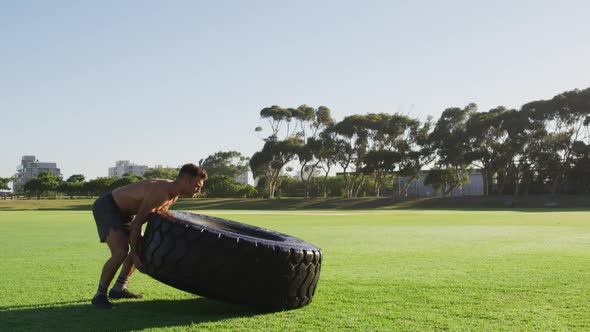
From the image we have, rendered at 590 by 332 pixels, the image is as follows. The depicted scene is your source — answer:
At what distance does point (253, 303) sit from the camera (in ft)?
21.8

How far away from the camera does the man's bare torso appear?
7273 millimetres

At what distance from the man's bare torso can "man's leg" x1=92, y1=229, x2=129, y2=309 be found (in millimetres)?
372

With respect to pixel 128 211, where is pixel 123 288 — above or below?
below

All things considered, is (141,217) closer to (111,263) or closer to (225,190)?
(111,263)

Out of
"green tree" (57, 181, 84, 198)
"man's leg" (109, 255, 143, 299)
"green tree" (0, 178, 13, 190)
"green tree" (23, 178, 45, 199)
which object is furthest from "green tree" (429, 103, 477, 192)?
"green tree" (0, 178, 13, 190)

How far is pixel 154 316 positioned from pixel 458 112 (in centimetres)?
8594

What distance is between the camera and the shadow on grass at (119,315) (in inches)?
238

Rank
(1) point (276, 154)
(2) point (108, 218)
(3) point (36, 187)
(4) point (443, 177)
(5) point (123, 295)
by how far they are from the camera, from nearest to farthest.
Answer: (2) point (108, 218) → (5) point (123, 295) → (4) point (443, 177) → (1) point (276, 154) → (3) point (36, 187)

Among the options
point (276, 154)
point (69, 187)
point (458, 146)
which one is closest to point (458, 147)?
point (458, 146)

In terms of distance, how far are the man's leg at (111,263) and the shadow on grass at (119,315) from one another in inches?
5.7

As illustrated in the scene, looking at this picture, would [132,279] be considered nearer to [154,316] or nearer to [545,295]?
[154,316]

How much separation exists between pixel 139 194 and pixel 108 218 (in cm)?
47

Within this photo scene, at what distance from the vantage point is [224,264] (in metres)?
6.51

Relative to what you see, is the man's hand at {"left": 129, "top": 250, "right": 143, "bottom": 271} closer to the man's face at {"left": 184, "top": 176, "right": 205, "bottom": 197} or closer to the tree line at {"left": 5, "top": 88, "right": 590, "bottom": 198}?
the man's face at {"left": 184, "top": 176, "right": 205, "bottom": 197}
